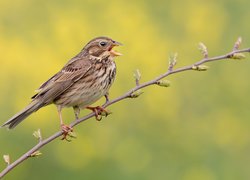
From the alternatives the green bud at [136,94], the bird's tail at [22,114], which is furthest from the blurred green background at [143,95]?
the green bud at [136,94]

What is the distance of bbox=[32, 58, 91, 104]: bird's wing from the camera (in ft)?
21.5

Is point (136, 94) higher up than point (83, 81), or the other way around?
point (83, 81)

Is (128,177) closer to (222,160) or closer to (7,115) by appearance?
(222,160)

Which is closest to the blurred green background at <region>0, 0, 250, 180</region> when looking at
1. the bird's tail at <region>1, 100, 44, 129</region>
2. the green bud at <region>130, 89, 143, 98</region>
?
the bird's tail at <region>1, 100, 44, 129</region>

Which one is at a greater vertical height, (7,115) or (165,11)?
(165,11)

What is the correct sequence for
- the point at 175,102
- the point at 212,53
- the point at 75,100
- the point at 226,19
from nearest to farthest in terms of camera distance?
the point at 75,100
the point at 175,102
the point at 212,53
the point at 226,19

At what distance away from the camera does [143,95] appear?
33.8 feet

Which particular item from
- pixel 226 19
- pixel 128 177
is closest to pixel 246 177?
pixel 128 177

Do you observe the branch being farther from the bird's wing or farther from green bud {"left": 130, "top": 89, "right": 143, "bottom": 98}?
the bird's wing

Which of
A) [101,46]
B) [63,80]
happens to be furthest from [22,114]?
[101,46]

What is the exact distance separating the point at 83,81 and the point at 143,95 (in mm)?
3529

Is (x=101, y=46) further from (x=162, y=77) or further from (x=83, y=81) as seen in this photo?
(x=162, y=77)

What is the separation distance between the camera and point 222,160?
8.94 metres

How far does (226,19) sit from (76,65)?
5.71 m
